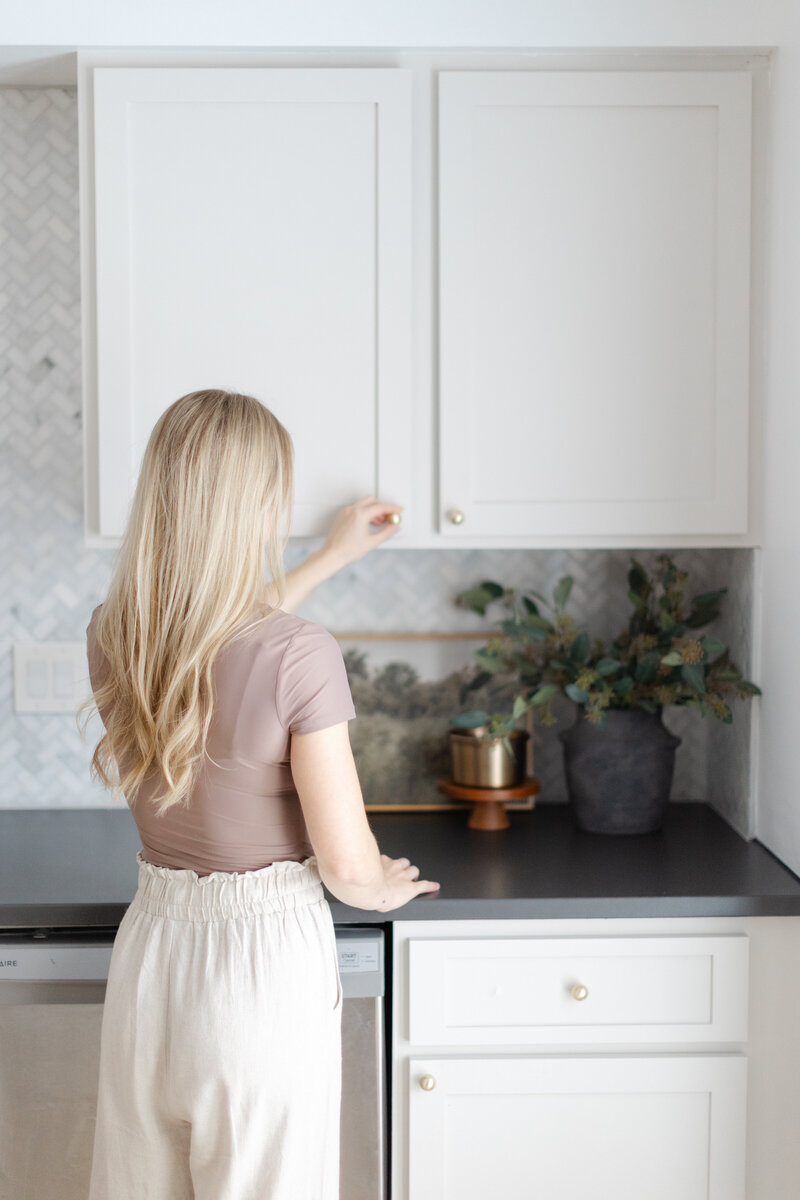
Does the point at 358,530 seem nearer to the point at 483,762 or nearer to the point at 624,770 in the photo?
the point at 483,762

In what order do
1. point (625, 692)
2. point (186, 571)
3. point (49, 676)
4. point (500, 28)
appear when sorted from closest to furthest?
point (186, 571) < point (500, 28) < point (625, 692) < point (49, 676)

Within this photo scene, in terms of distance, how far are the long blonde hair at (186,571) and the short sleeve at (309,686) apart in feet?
0.20

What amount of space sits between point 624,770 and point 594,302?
82 centimetres

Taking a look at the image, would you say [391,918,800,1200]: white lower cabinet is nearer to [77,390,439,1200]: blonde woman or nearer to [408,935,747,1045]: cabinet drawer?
[408,935,747,1045]: cabinet drawer

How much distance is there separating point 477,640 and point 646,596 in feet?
1.15

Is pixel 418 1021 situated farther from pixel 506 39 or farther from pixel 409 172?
pixel 506 39

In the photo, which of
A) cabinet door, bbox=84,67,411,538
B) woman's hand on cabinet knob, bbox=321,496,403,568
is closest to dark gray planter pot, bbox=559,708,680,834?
woman's hand on cabinet knob, bbox=321,496,403,568

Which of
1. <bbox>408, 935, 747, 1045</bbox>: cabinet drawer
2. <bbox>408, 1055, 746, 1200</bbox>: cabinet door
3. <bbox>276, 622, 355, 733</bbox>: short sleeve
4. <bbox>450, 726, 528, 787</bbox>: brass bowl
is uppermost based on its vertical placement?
<bbox>276, 622, 355, 733</bbox>: short sleeve

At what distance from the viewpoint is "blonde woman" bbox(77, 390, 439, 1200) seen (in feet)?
3.99

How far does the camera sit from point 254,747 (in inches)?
49.0

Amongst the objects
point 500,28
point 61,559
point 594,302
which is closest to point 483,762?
point 594,302

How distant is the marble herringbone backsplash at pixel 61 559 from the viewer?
2.04 m

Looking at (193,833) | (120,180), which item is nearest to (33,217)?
(120,180)

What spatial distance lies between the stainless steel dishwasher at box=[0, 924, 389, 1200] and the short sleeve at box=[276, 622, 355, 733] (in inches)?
18.5
